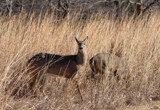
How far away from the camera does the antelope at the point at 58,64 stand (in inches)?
164

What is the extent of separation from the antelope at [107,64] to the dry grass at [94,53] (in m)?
0.15

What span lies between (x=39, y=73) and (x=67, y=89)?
0.49 metres

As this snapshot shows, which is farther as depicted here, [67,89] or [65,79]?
[65,79]

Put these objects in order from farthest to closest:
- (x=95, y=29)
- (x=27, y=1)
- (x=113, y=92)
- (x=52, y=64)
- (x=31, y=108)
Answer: (x=27, y=1), (x=95, y=29), (x=52, y=64), (x=113, y=92), (x=31, y=108)

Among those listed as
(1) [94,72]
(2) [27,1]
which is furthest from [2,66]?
(2) [27,1]

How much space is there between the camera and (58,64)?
14.0 ft

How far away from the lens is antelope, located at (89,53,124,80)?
4.33 m

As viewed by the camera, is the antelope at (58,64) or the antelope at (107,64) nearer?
the antelope at (58,64)

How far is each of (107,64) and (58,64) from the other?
751 millimetres

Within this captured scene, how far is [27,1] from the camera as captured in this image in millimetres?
16078

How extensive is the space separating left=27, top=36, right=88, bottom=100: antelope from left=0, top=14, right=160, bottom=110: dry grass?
0.62 ft

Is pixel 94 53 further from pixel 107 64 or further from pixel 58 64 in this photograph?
pixel 58 64

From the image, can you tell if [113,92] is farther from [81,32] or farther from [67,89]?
[81,32]

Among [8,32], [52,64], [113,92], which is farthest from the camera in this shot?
[8,32]
